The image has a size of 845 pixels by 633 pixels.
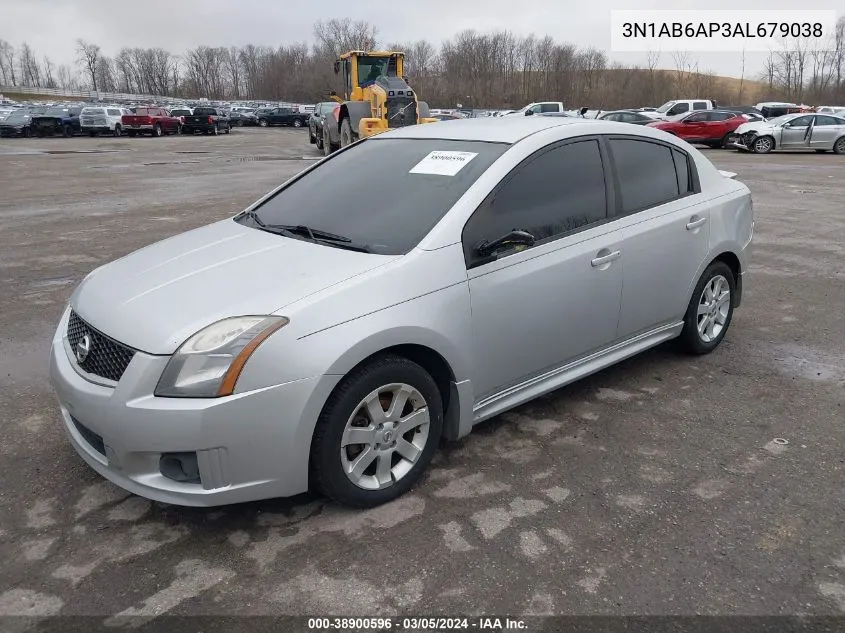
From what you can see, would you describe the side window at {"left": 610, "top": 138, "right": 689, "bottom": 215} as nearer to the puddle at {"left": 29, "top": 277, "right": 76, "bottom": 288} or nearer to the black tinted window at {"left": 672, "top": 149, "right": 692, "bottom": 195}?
the black tinted window at {"left": 672, "top": 149, "right": 692, "bottom": 195}

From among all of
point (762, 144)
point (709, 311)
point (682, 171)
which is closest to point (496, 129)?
point (682, 171)

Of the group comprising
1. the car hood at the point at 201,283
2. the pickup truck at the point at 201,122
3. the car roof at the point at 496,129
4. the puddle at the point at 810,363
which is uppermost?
the pickup truck at the point at 201,122

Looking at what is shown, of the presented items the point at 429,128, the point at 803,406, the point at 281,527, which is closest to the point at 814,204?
the point at 803,406

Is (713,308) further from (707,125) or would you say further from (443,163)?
(707,125)

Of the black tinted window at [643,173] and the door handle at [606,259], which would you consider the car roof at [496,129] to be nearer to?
the black tinted window at [643,173]

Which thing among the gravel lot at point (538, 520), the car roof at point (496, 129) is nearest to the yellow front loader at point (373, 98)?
the car roof at point (496, 129)

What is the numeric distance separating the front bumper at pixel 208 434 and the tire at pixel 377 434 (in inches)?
3.0

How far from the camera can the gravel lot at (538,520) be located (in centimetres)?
249

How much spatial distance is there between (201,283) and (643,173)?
2.71 meters

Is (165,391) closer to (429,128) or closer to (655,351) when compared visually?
(429,128)

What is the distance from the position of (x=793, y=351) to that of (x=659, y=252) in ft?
5.23

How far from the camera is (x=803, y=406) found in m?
4.00

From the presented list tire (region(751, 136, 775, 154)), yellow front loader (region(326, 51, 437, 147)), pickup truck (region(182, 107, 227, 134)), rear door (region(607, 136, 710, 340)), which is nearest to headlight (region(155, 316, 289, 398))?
rear door (region(607, 136, 710, 340))

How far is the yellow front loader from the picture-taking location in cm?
1903
